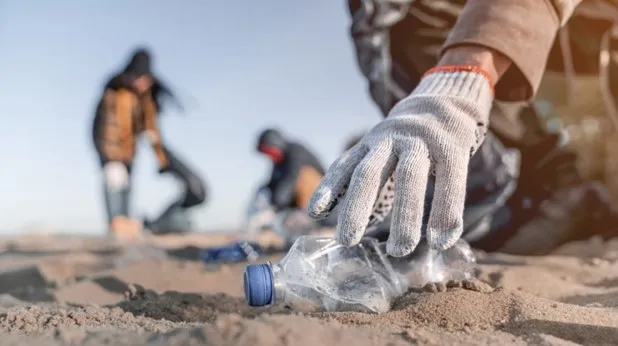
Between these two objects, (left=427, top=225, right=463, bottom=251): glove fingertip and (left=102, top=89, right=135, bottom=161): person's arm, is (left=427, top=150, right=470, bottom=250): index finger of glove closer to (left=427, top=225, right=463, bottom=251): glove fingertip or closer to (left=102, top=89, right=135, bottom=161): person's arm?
(left=427, top=225, right=463, bottom=251): glove fingertip

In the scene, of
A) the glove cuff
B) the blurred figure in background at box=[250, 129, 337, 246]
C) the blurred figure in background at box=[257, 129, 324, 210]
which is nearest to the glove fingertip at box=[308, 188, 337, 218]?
the glove cuff

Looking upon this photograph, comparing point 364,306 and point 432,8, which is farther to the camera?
point 432,8

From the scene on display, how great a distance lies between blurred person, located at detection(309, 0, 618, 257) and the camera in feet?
4.22

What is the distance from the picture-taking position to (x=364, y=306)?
1.32m

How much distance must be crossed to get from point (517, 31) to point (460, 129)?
47cm

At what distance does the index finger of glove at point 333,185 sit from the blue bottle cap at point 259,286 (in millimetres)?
184

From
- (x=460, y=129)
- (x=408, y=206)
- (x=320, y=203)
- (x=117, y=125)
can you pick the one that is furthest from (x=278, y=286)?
(x=117, y=125)

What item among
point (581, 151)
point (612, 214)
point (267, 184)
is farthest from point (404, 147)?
point (267, 184)

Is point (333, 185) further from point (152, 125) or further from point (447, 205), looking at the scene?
point (152, 125)

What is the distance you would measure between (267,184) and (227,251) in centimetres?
249

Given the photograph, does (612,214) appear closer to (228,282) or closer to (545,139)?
(545,139)

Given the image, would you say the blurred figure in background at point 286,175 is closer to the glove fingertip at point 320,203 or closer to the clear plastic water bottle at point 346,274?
the clear plastic water bottle at point 346,274

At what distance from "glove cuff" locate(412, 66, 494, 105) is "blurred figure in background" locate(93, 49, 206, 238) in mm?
4725

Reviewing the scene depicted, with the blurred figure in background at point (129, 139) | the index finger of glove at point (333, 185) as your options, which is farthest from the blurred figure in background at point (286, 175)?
the index finger of glove at point (333, 185)
